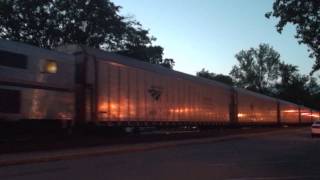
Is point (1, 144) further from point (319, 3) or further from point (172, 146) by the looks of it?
point (319, 3)

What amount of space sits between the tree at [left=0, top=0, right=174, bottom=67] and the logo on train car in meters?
22.6

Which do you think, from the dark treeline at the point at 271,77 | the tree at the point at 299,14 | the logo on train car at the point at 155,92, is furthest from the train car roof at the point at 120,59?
the dark treeline at the point at 271,77

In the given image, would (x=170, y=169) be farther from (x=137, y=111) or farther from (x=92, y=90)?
(x=137, y=111)

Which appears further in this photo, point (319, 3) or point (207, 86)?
point (207, 86)

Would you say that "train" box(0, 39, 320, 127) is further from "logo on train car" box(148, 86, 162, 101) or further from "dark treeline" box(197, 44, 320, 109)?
"dark treeline" box(197, 44, 320, 109)

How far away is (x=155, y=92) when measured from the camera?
3297 centimetres

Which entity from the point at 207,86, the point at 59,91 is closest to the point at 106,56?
the point at 59,91

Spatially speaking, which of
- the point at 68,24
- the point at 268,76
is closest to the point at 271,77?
the point at 268,76

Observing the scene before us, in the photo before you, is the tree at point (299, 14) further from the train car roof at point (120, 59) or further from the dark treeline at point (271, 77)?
the dark treeline at point (271, 77)

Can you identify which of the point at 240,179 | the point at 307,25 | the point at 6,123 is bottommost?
the point at 240,179

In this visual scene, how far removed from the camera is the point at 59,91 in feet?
84.1

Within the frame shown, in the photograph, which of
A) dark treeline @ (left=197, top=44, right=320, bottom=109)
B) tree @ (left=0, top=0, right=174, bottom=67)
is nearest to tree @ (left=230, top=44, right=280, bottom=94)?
dark treeline @ (left=197, top=44, right=320, bottom=109)

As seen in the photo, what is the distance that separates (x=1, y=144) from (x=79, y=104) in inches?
194

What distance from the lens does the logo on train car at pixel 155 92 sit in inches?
1278
